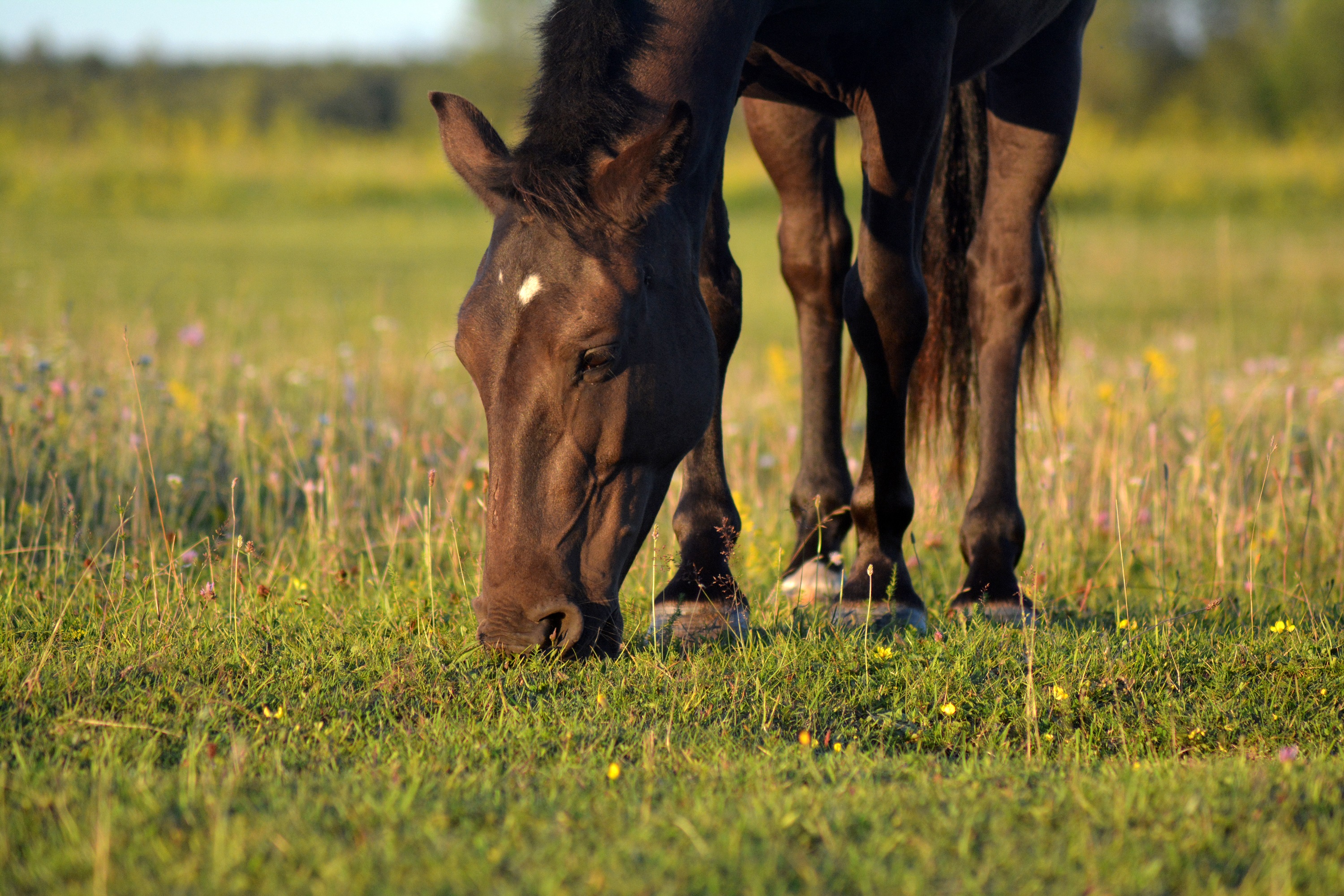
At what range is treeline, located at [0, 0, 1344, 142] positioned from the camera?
41.4 meters

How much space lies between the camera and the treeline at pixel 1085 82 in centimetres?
4144

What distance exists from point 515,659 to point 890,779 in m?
0.94

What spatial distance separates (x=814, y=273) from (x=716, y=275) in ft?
2.79

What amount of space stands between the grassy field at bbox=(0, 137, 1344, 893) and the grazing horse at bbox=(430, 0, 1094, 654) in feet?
0.90

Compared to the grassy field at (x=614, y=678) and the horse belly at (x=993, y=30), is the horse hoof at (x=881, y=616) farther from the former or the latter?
the horse belly at (x=993, y=30)

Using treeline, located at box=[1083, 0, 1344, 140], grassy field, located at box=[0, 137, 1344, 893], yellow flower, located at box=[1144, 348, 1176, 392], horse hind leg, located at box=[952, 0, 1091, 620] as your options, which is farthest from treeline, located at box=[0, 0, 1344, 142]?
horse hind leg, located at box=[952, 0, 1091, 620]

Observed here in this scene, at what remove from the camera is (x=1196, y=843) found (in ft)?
6.49

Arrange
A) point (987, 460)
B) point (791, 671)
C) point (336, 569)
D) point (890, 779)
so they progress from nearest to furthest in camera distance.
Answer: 1. point (890, 779)
2. point (791, 671)
3. point (336, 569)
4. point (987, 460)

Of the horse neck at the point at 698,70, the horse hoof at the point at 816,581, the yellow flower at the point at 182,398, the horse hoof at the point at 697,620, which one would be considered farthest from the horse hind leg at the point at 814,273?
the yellow flower at the point at 182,398

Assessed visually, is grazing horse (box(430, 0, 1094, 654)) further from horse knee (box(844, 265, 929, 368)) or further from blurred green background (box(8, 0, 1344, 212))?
blurred green background (box(8, 0, 1344, 212))

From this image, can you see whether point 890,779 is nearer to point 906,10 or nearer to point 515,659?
point 515,659

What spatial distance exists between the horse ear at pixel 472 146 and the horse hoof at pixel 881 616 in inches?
63.9

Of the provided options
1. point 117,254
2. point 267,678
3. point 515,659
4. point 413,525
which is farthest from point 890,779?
point 117,254

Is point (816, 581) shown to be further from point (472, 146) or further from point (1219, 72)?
point (1219, 72)
